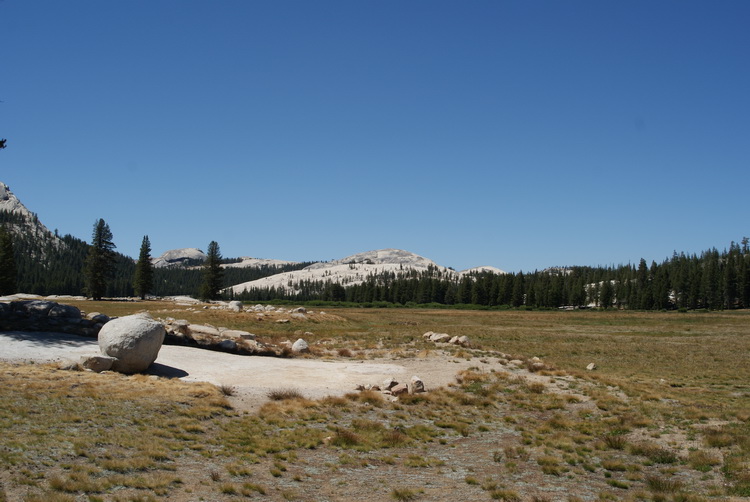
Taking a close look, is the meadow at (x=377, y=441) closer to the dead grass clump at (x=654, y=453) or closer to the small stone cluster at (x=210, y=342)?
the dead grass clump at (x=654, y=453)

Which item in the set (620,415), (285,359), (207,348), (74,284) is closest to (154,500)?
(620,415)

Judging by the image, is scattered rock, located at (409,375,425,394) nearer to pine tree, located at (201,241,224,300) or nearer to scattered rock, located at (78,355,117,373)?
scattered rock, located at (78,355,117,373)

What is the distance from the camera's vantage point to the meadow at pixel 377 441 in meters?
11.2

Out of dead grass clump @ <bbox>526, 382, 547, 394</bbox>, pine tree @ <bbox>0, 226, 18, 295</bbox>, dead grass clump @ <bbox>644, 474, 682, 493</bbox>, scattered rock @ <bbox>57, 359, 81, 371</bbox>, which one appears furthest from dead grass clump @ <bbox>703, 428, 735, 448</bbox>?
pine tree @ <bbox>0, 226, 18, 295</bbox>

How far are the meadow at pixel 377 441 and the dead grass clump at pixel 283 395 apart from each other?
91 mm

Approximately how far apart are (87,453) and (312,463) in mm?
5670

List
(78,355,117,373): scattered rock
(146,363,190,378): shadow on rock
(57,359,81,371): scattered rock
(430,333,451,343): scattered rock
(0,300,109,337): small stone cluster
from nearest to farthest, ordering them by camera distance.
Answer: (57,359,81,371): scattered rock < (78,355,117,373): scattered rock < (146,363,190,378): shadow on rock < (0,300,109,337): small stone cluster < (430,333,451,343): scattered rock

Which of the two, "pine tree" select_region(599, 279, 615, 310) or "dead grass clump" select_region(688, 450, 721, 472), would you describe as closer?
"dead grass clump" select_region(688, 450, 721, 472)

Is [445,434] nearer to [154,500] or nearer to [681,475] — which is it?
[681,475]

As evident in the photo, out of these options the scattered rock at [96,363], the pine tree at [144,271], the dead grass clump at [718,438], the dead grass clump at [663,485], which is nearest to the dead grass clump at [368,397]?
the dead grass clump at [663,485]

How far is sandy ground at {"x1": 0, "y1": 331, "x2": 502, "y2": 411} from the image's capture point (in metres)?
22.7

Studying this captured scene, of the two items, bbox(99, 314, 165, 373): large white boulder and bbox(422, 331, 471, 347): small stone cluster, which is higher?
bbox(99, 314, 165, 373): large white boulder

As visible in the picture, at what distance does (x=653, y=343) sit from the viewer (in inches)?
1996

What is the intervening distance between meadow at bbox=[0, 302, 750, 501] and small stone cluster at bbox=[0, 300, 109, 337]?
7.76 m
